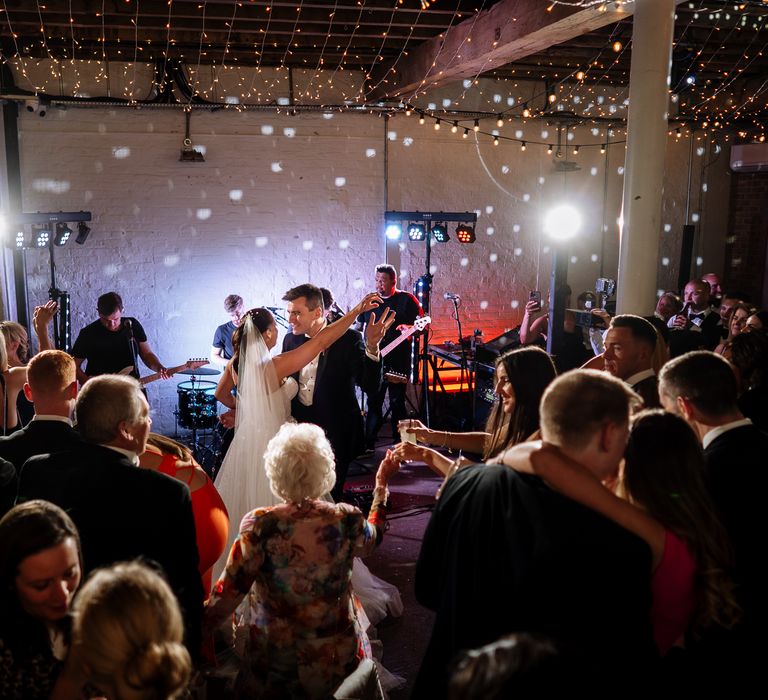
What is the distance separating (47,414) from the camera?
249 cm

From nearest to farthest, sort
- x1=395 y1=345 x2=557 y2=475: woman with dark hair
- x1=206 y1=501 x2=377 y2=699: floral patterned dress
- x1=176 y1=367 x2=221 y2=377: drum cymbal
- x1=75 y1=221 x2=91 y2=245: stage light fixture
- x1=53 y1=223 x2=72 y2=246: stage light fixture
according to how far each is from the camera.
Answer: x1=206 y1=501 x2=377 y2=699: floral patterned dress
x1=395 y1=345 x2=557 y2=475: woman with dark hair
x1=176 y1=367 x2=221 y2=377: drum cymbal
x1=53 y1=223 x2=72 y2=246: stage light fixture
x1=75 y1=221 x2=91 y2=245: stage light fixture

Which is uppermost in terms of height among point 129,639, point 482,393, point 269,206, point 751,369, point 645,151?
point 645,151

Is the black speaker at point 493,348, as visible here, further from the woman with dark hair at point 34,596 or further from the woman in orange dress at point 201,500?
the woman with dark hair at point 34,596

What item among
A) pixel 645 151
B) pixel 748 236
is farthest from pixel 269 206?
pixel 748 236

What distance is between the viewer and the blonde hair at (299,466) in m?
2.14

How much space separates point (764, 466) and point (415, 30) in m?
4.61

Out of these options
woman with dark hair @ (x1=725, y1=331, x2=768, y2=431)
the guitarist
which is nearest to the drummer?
the guitarist

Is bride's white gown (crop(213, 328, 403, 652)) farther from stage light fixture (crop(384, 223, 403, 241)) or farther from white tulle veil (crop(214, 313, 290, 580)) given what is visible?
stage light fixture (crop(384, 223, 403, 241))

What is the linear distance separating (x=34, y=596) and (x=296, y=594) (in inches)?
29.2

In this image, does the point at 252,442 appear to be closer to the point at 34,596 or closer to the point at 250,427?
the point at 250,427

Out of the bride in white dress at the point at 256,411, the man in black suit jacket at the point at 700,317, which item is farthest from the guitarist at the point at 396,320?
the bride in white dress at the point at 256,411

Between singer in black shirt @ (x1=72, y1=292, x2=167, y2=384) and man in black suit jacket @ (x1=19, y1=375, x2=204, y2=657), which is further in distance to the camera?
singer in black shirt @ (x1=72, y1=292, x2=167, y2=384)

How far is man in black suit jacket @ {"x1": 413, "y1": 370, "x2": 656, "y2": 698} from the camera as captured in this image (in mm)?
1561

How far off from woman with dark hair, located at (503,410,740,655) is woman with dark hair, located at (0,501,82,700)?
41.7 inches
